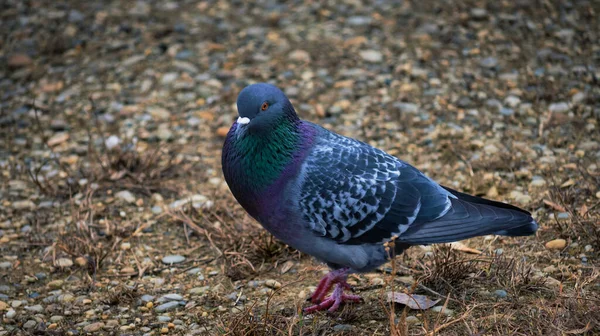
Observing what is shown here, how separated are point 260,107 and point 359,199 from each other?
827 mm

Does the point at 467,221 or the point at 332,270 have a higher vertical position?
the point at 467,221

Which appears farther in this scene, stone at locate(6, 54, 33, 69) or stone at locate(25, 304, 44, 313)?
stone at locate(6, 54, 33, 69)

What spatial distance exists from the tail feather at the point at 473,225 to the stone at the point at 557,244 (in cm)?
72

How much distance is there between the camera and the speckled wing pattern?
14.4ft

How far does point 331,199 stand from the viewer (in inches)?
173

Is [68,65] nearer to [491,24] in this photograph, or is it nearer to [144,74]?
[144,74]

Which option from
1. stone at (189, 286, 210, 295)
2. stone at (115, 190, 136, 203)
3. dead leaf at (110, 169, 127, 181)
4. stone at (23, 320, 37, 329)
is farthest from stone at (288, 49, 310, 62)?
stone at (23, 320, 37, 329)

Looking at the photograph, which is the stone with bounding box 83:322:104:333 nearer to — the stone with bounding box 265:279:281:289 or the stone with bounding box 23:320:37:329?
the stone with bounding box 23:320:37:329

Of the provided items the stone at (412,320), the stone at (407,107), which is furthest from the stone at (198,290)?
the stone at (407,107)

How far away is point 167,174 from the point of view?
6.36 meters

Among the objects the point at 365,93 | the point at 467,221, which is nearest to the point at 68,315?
the point at 467,221

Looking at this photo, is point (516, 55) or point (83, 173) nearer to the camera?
Result: point (83, 173)

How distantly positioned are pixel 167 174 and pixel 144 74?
178 centimetres

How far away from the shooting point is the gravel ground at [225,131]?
4.67 meters
